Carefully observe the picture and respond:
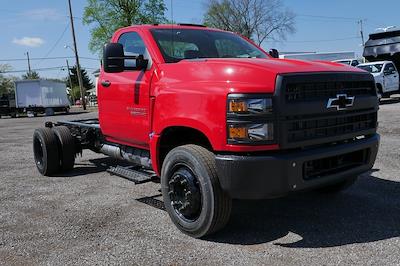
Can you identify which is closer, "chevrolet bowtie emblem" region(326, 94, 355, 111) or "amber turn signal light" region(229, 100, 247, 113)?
"amber turn signal light" region(229, 100, 247, 113)

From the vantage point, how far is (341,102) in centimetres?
419

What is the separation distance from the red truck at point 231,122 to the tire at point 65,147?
2.31 metres

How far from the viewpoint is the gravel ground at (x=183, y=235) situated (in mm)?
3875

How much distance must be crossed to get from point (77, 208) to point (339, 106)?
10.7ft

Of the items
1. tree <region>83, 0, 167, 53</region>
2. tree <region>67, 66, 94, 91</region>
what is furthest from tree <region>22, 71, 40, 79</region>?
tree <region>83, 0, 167, 53</region>

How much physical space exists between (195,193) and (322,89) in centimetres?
145

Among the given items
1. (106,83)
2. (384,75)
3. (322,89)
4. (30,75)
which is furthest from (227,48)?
(30,75)

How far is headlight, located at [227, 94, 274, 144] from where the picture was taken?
12.3 ft

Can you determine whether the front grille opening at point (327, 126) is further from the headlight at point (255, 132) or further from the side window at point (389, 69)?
the side window at point (389, 69)

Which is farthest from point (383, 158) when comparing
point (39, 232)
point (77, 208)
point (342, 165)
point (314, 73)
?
point (39, 232)

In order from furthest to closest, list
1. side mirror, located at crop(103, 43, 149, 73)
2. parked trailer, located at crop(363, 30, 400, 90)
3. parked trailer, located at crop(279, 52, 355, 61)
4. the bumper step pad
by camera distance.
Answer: parked trailer, located at crop(279, 52, 355, 61), parked trailer, located at crop(363, 30, 400, 90), the bumper step pad, side mirror, located at crop(103, 43, 149, 73)

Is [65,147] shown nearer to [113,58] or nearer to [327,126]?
[113,58]

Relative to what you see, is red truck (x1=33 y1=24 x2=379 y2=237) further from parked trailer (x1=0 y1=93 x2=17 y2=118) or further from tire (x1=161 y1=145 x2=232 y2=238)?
parked trailer (x1=0 y1=93 x2=17 y2=118)

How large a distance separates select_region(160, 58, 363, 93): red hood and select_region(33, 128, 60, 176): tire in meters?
3.41
